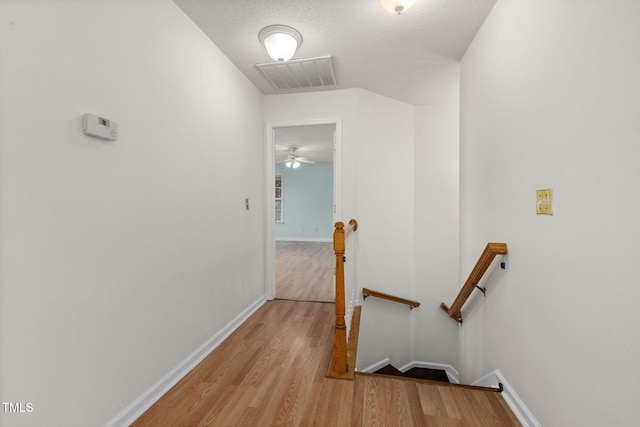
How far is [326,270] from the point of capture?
487 centimetres


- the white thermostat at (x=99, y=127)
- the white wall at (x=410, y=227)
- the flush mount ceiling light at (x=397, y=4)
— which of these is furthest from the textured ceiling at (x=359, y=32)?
the white thermostat at (x=99, y=127)

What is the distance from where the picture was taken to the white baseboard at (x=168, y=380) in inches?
54.3

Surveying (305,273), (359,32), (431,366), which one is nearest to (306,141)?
(305,273)

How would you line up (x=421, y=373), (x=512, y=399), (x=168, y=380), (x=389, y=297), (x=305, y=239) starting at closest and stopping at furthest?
(x=512, y=399), (x=168, y=380), (x=389, y=297), (x=421, y=373), (x=305, y=239)

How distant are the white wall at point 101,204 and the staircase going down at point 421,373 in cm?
235

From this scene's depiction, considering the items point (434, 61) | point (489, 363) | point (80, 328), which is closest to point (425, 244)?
point (489, 363)

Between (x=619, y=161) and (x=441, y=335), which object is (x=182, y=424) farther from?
(x=441, y=335)

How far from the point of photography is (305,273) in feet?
15.2

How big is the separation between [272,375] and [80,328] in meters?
1.12

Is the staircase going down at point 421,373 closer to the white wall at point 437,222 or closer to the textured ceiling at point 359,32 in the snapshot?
the white wall at point 437,222

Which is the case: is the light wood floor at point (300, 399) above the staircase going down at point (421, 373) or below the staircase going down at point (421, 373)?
above

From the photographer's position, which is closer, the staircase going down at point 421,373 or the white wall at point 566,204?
the white wall at point 566,204

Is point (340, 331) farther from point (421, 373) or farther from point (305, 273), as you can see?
point (305, 273)

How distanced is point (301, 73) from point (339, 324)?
2344mm
